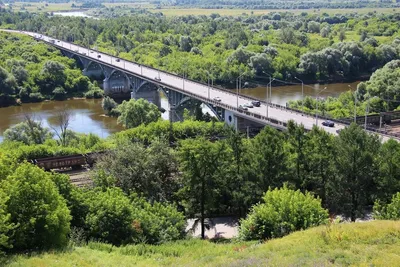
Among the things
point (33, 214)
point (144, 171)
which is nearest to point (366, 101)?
point (144, 171)

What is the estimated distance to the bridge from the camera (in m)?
50.1

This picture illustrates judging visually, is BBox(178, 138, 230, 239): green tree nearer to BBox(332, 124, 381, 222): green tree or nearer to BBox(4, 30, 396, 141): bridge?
BBox(332, 124, 381, 222): green tree

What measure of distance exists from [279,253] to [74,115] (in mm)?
60545

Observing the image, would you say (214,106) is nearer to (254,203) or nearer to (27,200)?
(254,203)

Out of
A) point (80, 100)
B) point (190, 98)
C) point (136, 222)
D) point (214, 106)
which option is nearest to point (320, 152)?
point (136, 222)

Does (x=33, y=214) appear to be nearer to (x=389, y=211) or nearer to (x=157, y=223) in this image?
(x=157, y=223)

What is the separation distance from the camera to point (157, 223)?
23.9 metres

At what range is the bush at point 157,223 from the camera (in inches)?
909

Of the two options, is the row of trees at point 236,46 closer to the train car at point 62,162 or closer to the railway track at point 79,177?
the train car at point 62,162

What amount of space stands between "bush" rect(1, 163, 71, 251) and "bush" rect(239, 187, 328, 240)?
8.56m

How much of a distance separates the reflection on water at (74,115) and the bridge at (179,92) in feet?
21.1

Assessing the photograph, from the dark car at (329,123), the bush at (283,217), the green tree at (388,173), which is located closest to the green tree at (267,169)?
the bush at (283,217)

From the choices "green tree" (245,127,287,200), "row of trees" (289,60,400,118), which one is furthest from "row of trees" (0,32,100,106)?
"green tree" (245,127,287,200)

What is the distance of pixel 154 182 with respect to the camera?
29.1 meters
